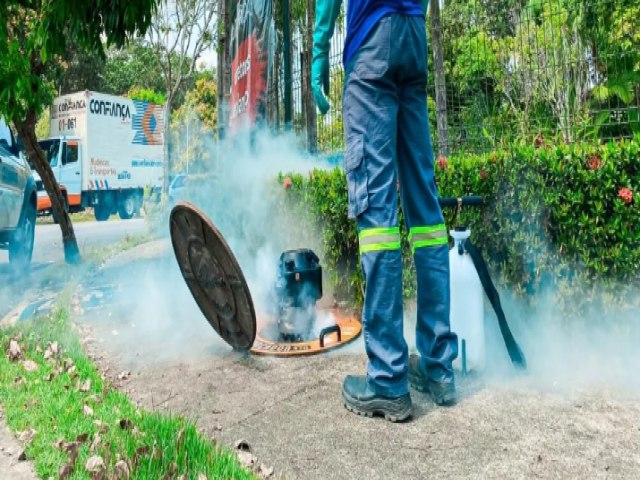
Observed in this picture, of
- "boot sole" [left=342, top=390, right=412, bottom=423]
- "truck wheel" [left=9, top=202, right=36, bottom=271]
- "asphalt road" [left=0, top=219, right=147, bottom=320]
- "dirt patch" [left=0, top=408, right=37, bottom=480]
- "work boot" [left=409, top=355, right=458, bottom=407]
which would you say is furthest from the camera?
"truck wheel" [left=9, top=202, right=36, bottom=271]

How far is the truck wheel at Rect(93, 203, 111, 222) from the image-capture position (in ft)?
71.7

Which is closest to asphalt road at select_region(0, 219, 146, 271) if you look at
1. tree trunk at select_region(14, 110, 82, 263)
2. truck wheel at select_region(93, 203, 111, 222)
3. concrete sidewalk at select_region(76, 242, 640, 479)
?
tree trunk at select_region(14, 110, 82, 263)

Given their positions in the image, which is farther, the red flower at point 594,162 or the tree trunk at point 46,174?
the tree trunk at point 46,174

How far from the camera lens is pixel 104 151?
21.3 m

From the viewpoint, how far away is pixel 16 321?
463 centimetres

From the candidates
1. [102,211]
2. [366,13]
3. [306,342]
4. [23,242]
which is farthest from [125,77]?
[366,13]

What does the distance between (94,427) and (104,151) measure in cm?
2085

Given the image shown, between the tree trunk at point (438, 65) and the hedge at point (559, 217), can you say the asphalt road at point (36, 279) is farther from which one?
the tree trunk at point (438, 65)

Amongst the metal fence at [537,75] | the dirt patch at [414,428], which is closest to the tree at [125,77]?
the metal fence at [537,75]

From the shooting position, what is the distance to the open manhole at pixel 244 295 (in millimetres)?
3041

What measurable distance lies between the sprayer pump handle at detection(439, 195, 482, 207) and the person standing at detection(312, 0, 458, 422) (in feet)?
0.96

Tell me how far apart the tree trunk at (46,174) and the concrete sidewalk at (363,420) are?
4875 mm

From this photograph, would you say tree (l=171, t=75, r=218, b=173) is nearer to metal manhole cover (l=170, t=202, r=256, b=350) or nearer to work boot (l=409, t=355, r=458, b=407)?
metal manhole cover (l=170, t=202, r=256, b=350)

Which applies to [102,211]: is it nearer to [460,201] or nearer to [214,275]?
[214,275]
